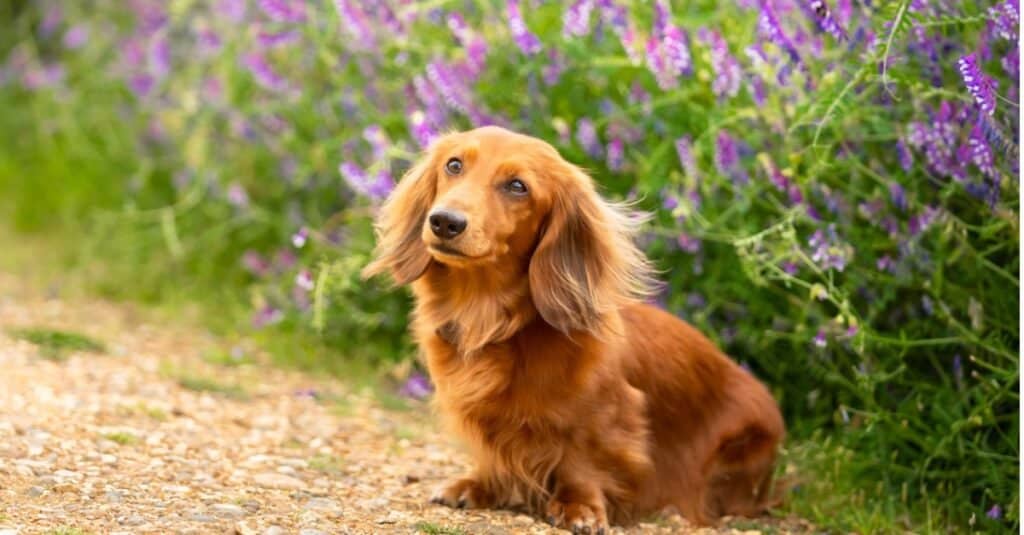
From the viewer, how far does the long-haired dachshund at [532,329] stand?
3.22 metres

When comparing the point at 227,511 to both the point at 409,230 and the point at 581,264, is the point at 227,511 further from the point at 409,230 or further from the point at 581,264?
the point at 581,264

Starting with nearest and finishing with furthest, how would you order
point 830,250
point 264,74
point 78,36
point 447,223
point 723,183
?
1. point 447,223
2. point 830,250
3. point 723,183
4. point 264,74
5. point 78,36

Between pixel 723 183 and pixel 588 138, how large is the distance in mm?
557

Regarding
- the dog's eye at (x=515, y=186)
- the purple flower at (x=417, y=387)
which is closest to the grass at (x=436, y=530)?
the dog's eye at (x=515, y=186)

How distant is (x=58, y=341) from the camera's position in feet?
16.3

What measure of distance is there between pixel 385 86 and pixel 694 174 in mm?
1413

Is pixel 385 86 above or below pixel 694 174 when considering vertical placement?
above

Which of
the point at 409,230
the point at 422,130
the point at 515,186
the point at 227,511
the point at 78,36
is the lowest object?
the point at 227,511

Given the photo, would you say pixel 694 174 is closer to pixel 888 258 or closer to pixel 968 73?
pixel 888 258

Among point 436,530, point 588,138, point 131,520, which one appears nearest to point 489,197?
point 436,530

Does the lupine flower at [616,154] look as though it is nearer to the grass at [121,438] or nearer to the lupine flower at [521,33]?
the lupine flower at [521,33]

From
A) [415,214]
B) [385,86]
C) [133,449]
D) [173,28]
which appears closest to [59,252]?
[173,28]

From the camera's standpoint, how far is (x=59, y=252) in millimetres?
6746

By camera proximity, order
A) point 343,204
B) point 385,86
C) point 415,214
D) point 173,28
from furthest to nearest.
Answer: point 173,28 < point 343,204 < point 385,86 < point 415,214
